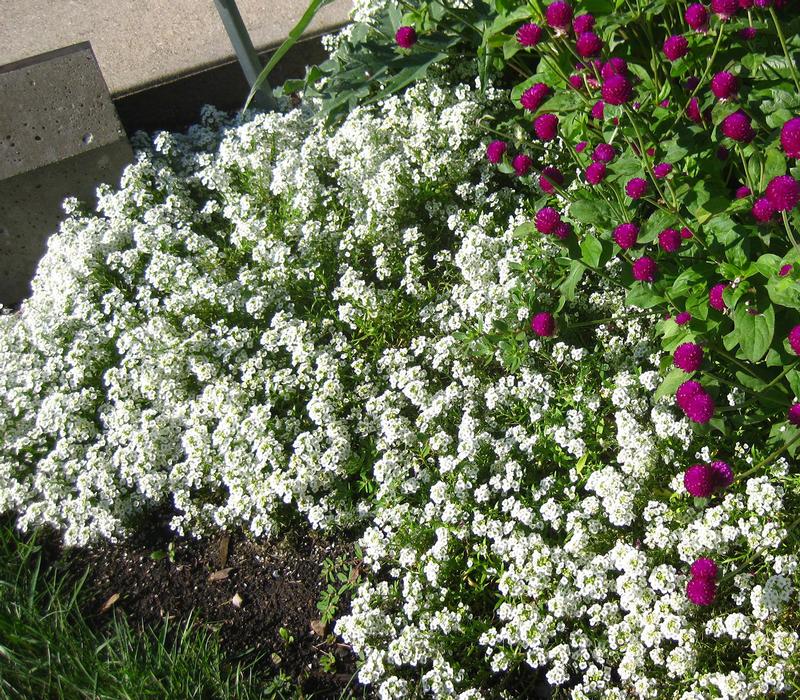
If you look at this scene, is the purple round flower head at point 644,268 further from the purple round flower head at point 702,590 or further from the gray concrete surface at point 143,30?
the gray concrete surface at point 143,30

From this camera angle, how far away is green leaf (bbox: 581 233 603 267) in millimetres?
2969

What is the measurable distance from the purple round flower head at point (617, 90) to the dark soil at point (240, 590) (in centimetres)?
200

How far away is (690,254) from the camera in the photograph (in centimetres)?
290

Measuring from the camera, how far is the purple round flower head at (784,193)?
2.26 metres

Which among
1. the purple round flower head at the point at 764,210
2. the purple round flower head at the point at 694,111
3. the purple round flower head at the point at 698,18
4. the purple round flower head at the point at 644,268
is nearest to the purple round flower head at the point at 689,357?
the purple round flower head at the point at 644,268

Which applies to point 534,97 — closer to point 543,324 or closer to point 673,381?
point 543,324

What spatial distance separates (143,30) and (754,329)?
4962 mm

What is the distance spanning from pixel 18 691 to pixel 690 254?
2.87 metres

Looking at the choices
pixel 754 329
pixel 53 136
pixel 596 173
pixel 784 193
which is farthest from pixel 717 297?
pixel 53 136

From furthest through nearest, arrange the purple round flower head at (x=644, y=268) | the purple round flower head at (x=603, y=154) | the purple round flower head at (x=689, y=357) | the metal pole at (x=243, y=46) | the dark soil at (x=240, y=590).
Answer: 1. the metal pole at (x=243, y=46)
2. the dark soil at (x=240, y=590)
3. the purple round flower head at (x=603, y=154)
4. the purple round flower head at (x=644, y=268)
5. the purple round flower head at (x=689, y=357)

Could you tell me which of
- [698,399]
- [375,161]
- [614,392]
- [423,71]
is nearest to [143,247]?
[375,161]

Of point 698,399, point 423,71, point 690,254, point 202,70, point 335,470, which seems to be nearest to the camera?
point 698,399

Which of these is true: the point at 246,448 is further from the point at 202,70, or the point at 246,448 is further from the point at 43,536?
the point at 202,70

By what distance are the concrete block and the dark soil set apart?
7.40 ft
